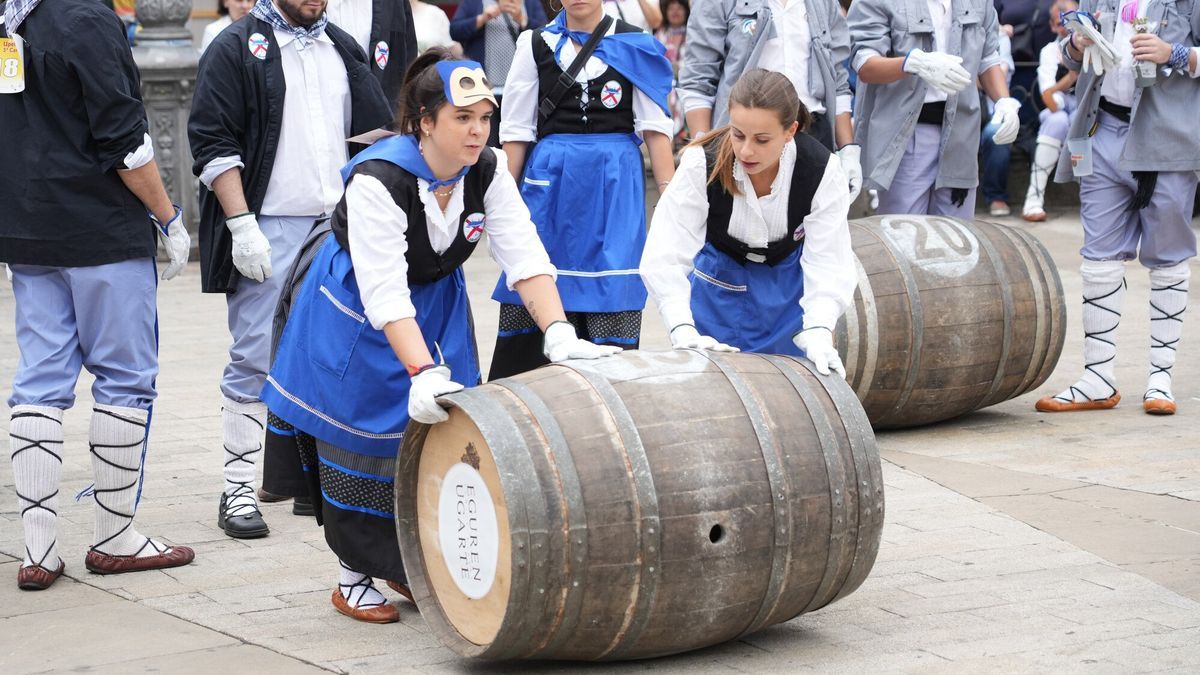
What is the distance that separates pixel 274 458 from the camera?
4.68m

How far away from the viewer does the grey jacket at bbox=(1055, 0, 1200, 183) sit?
22.2 ft

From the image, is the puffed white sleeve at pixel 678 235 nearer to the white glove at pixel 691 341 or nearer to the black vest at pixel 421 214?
the white glove at pixel 691 341

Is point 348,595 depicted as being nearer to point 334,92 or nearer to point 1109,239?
point 334,92

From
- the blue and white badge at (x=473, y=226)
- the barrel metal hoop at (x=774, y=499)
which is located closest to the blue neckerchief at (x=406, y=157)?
the blue and white badge at (x=473, y=226)

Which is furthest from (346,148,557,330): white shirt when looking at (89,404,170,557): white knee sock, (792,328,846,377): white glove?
(89,404,170,557): white knee sock

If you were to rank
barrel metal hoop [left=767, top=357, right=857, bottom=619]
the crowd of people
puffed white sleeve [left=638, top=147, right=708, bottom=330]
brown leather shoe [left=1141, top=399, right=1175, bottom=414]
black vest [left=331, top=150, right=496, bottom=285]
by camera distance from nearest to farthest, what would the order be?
barrel metal hoop [left=767, top=357, right=857, bottom=619] → black vest [left=331, top=150, right=496, bottom=285] → the crowd of people → puffed white sleeve [left=638, top=147, right=708, bottom=330] → brown leather shoe [left=1141, top=399, right=1175, bottom=414]

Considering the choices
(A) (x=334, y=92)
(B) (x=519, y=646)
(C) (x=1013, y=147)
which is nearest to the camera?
(B) (x=519, y=646)

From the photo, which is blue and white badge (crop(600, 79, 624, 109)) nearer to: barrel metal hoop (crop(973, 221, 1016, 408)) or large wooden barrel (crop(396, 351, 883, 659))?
barrel metal hoop (crop(973, 221, 1016, 408))

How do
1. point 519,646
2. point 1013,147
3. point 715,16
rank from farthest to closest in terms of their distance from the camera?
1. point 1013,147
2. point 715,16
3. point 519,646

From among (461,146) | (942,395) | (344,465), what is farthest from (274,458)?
(942,395)

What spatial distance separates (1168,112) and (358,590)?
4.09 metres

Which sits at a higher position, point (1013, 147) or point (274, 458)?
point (274, 458)

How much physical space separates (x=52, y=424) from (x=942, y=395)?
11.4ft

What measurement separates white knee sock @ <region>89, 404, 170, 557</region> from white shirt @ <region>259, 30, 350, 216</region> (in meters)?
0.94
